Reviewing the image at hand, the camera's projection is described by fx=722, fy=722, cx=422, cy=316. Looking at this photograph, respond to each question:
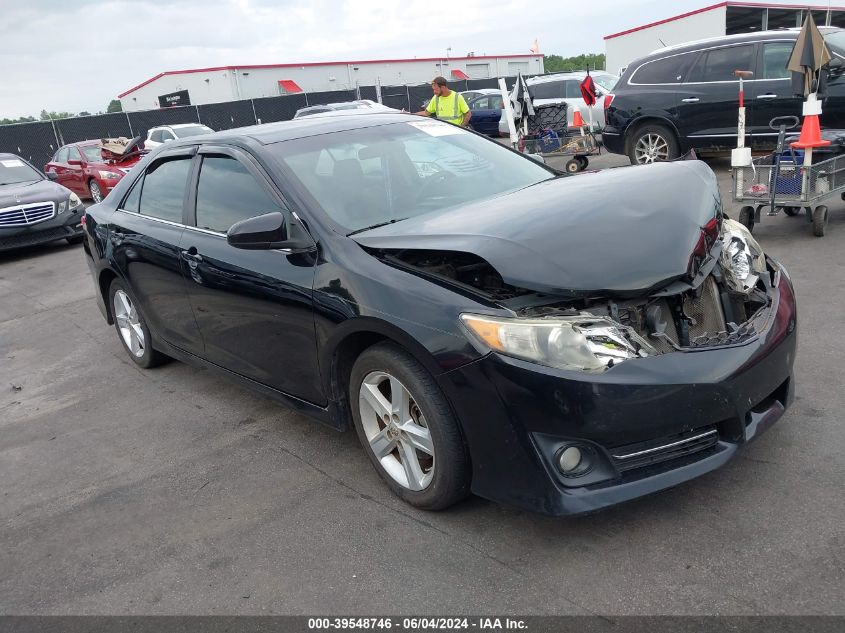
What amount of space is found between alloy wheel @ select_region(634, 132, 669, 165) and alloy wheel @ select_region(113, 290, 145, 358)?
26.4 ft

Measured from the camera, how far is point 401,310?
283 cm

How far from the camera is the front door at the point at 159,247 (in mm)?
4309

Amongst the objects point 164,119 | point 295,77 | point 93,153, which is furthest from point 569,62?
point 93,153

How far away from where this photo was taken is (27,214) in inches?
427

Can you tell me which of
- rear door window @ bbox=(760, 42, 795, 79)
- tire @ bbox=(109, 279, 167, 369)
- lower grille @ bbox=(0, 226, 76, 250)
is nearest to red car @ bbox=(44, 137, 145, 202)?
lower grille @ bbox=(0, 226, 76, 250)

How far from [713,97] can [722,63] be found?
561 millimetres

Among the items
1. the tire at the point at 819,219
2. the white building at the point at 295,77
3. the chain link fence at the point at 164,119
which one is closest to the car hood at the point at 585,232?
the tire at the point at 819,219

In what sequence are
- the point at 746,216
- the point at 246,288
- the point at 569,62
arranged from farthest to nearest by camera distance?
1. the point at 569,62
2. the point at 746,216
3. the point at 246,288

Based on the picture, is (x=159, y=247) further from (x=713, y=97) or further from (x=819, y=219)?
(x=713, y=97)

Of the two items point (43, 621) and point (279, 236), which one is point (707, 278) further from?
point (43, 621)

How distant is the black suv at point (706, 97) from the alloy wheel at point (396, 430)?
8785 millimetres

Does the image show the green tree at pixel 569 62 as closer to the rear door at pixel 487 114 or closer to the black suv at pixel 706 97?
the rear door at pixel 487 114

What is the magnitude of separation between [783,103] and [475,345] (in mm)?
9179

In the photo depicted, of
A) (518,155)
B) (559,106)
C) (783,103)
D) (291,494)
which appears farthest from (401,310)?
(559,106)
